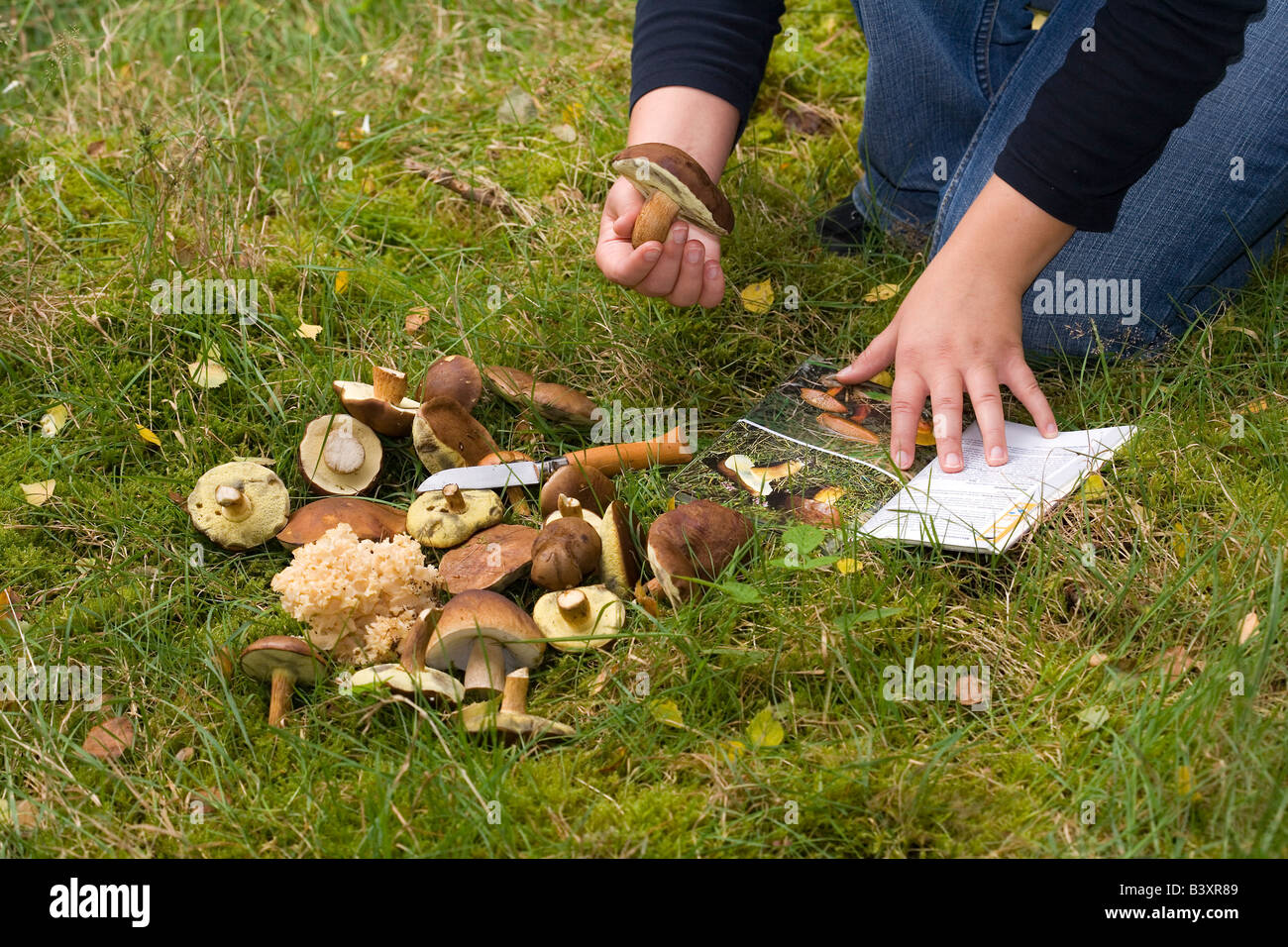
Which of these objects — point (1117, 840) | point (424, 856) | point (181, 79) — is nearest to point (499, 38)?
point (181, 79)

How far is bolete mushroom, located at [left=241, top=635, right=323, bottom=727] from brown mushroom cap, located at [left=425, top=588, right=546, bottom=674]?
9.8 inches

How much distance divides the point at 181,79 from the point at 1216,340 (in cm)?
402

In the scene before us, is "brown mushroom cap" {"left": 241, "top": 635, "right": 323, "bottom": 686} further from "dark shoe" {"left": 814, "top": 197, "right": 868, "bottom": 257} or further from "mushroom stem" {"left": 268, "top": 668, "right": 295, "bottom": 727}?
"dark shoe" {"left": 814, "top": 197, "right": 868, "bottom": 257}

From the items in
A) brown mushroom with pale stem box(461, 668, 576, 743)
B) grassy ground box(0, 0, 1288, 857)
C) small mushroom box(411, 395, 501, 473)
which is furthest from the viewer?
small mushroom box(411, 395, 501, 473)

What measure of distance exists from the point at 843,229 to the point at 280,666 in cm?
231

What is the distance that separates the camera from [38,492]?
8.55 ft

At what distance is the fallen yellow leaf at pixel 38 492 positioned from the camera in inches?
102

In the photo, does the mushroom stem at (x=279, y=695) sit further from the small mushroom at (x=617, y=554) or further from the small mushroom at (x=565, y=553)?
the small mushroom at (x=617, y=554)

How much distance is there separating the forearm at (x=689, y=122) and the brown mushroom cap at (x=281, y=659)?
173cm

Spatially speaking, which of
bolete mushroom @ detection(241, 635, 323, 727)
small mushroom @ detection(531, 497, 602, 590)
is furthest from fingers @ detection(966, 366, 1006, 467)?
bolete mushroom @ detection(241, 635, 323, 727)

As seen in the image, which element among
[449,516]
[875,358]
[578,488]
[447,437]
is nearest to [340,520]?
[449,516]

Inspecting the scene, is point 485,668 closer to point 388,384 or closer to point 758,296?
point 388,384

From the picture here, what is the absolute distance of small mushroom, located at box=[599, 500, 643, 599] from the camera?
2.28m

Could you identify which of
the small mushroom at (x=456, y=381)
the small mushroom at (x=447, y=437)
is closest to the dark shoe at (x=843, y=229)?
the small mushroom at (x=456, y=381)
